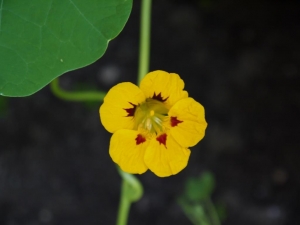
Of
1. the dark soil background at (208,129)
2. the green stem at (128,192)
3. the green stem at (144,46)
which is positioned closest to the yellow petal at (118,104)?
the green stem at (144,46)

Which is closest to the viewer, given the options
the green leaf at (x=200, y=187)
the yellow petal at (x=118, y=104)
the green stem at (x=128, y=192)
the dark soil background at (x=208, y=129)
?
the yellow petal at (x=118, y=104)

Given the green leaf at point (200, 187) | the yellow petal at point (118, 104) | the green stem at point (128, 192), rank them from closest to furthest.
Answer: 1. the yellow petal at point (118, 104)
2. the green stem at point (128, 192)
3. the green leaf at point (200, 187)

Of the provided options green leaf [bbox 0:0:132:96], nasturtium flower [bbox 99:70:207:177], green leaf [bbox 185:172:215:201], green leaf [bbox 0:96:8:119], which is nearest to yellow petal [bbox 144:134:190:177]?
nasturtium flower [bbox 99:70:207:177]

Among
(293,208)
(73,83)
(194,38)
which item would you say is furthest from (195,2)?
(293,208)

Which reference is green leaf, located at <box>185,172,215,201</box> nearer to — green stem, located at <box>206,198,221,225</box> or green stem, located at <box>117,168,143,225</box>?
green stem, located at <box>206,198,221,225</box>

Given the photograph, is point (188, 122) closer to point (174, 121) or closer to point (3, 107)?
point (174, 121)

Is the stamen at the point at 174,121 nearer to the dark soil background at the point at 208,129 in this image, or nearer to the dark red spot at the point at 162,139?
the dark red spot at the point at 162,139

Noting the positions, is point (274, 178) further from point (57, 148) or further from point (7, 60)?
point (7, 60)
